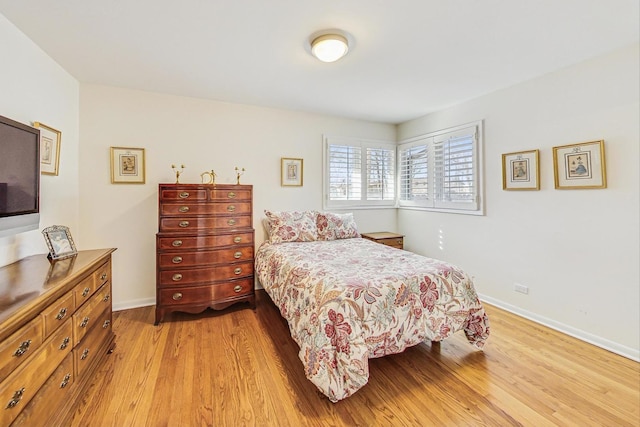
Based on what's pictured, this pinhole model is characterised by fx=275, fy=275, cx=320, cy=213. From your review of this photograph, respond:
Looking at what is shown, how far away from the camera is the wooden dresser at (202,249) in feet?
8.93

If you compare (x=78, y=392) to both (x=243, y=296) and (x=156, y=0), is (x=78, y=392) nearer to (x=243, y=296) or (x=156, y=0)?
(x=243, y=296)

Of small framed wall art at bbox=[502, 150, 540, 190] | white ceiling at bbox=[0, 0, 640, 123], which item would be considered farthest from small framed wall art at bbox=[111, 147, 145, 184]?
small framed wall art at bbox=[502, 150, 540, 190]

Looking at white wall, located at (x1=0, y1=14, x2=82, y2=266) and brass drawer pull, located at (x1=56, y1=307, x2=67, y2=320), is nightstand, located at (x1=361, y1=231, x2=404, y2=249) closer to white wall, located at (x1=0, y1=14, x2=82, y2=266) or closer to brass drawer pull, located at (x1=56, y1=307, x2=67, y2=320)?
brass drawer pull, located at (x1=56, y1=307, x2=67, y2=320)

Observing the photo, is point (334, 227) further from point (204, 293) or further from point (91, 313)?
point (91, 313)

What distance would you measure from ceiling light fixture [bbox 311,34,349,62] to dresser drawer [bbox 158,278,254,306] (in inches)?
91.2

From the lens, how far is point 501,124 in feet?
10.0

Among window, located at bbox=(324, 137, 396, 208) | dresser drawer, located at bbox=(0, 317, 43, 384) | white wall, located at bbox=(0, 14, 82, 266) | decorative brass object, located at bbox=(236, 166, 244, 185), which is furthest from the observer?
window, located at bbox=(324, 137, 396, 208)

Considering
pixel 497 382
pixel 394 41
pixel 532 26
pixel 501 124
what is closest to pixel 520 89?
pixel 501 124

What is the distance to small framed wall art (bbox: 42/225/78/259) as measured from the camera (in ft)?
6.33

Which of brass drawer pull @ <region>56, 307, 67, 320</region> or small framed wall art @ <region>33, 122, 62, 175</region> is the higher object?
small framed wall art @ <region>33, 122, 62, 175</region>

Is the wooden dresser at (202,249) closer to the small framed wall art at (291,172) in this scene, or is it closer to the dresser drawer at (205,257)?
the dresser drawer at (205,257)

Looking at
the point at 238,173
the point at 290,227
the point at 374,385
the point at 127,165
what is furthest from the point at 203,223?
the point at 374,385

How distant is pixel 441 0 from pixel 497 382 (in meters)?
2.49

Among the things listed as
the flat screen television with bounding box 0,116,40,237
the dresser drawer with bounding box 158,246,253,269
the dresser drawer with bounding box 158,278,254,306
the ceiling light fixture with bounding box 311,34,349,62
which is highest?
the ceiling light fixture with bounding box 311,34,349,62
